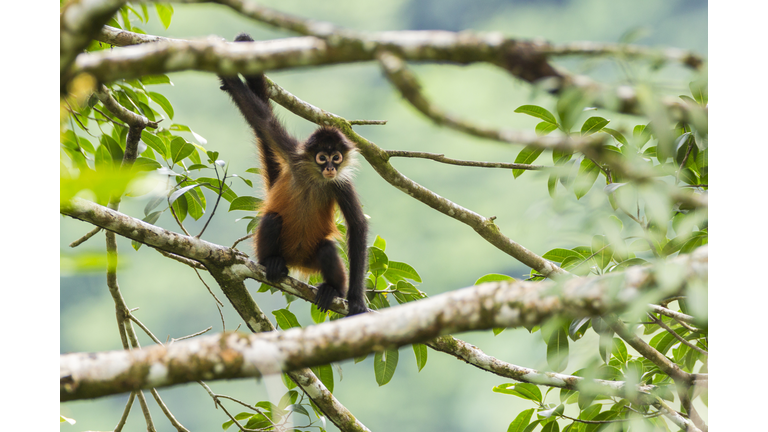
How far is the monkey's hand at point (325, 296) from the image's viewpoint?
3514 millimetres

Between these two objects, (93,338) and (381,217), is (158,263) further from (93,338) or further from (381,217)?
(381,217)

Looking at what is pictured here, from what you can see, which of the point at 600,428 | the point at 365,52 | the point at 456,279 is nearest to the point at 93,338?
the point at 456,279

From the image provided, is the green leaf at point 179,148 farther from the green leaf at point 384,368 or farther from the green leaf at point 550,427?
the green leaf at point 550,427

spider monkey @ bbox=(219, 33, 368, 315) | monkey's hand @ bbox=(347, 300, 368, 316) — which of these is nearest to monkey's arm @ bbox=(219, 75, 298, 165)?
spider monkey @ bbox=(219, 33, 368, 315)

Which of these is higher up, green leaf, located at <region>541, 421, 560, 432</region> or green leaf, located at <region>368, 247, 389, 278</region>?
green leaf, located at <region>368, 247, 389, 278</region>

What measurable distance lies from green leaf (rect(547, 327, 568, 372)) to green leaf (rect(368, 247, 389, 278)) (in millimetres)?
1299

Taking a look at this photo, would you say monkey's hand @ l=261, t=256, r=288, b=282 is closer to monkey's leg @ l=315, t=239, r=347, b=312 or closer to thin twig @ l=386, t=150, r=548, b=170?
monkey's leg @ l=315, t=239, r=347, b=312

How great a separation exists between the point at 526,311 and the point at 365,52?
2.55 ft

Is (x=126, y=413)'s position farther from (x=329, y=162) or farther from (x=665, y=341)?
(x=665, y=341)

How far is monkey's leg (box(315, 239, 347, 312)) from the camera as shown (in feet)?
12.4

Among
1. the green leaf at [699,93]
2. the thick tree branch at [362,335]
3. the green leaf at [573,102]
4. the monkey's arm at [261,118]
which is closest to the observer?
the green leaf at [573,102]

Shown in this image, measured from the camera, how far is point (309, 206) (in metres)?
4.22

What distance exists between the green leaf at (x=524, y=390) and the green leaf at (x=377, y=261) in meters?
1.18

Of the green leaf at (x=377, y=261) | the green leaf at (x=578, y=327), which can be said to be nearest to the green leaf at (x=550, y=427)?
the green leaf at (x=578, y=327)
